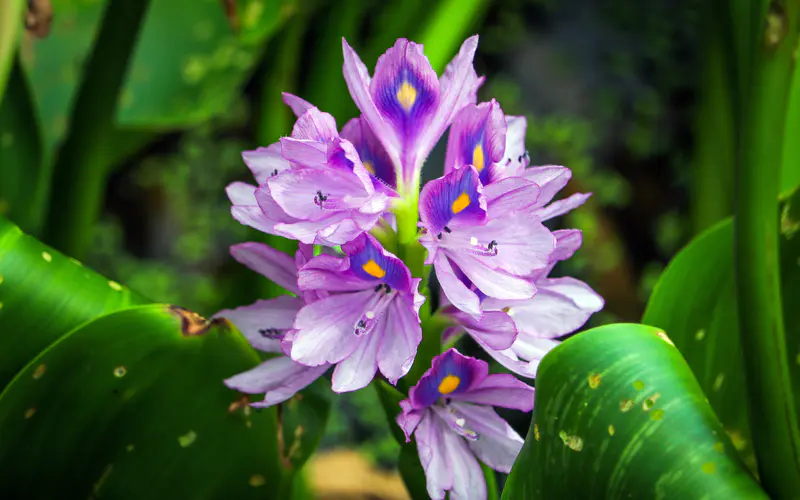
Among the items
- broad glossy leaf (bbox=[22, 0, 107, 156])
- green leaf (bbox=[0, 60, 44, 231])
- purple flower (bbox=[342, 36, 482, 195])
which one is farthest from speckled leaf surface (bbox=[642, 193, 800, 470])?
broad glossy leaf (bbox=[22, 0, 107, 156])

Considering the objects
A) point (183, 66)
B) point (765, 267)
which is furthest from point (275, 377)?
point (183, 66)

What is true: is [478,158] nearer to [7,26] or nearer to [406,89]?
[406,89]

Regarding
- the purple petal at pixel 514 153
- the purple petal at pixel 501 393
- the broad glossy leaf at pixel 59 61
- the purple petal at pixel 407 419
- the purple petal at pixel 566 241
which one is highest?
the purple petal at pixel 514 153

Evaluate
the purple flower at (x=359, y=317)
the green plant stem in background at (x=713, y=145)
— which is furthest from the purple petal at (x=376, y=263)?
the green plant stem in background at (x=713, y=145)

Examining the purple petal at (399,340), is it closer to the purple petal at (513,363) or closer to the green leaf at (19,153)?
the purple petal at (513,363)

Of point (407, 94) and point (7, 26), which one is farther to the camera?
point (7, 26)

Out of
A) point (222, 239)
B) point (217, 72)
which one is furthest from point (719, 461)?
point (222, 239)

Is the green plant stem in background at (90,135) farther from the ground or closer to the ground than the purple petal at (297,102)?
closer to the ground
